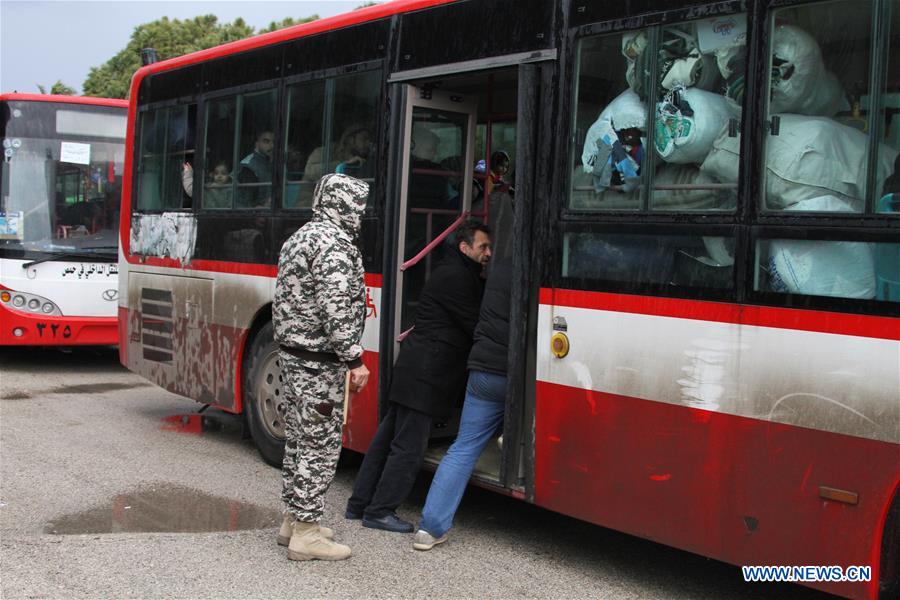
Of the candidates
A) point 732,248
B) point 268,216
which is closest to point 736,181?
point 732,248

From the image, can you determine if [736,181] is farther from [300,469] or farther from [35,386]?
[35,386]

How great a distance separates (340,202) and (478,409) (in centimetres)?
137

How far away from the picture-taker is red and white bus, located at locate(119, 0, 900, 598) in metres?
4.02

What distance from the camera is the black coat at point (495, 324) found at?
18.0ft

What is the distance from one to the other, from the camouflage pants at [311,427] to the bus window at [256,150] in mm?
2472

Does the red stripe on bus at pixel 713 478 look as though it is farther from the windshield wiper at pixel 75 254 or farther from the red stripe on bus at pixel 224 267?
the windshield wiper at pixel 75 254

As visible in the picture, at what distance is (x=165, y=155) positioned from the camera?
28.7 feet

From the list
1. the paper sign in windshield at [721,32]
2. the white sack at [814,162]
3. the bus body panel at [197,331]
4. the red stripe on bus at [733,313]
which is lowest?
the bus body panel at [197,331]

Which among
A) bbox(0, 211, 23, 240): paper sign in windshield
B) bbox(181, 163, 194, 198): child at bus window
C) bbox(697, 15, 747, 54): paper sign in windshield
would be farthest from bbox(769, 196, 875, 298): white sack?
bbox(0, 211, 23, 240): paper sign in windshield

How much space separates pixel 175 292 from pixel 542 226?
4.20 meters

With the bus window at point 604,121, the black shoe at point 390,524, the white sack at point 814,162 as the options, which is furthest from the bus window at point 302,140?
the white sack at point 814,162

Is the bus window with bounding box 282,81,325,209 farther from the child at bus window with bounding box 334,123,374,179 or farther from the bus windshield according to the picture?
the bus windshield

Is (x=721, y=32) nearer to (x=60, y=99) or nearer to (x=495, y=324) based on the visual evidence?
(x=495, y=324)

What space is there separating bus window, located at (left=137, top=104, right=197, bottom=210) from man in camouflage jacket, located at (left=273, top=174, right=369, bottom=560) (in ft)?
11.4
